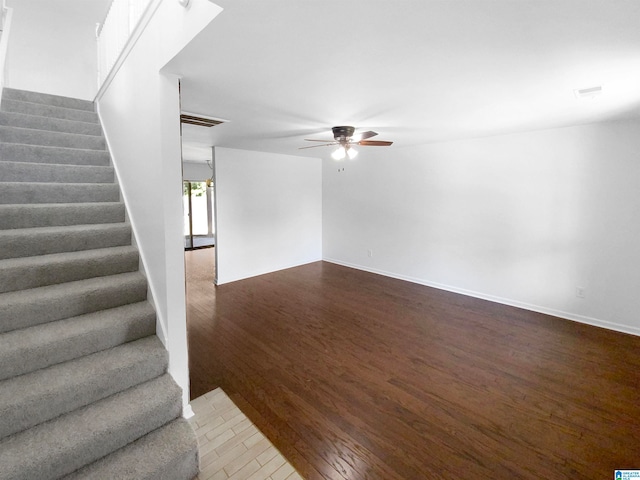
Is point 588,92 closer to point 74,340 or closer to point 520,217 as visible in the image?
point 520,217

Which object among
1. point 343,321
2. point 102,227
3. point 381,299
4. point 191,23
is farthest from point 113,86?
point 381,299

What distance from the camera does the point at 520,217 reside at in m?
3.99

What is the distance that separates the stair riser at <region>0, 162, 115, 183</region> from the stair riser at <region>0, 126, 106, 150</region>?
0.47m

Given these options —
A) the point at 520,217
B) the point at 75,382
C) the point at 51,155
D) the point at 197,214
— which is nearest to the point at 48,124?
the point at 51,155

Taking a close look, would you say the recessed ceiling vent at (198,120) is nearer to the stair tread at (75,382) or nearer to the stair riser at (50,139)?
the stair riser at (50,139)

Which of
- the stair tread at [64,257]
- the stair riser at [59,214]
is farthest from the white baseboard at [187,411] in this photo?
the stair riser at [59,214]

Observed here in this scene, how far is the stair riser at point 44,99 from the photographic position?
3.31 metres

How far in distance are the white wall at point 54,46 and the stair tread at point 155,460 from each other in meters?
5.42

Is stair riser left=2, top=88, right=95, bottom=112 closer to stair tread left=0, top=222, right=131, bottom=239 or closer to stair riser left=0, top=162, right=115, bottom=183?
stair riser left=0, top=162, right=115, bottom=183

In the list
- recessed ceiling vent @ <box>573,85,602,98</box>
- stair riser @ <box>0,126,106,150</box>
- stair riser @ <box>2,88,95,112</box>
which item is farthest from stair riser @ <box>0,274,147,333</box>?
recessed ceiling vent @ <box>573,85,602,98</box>

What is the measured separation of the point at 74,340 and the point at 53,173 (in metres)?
1.85

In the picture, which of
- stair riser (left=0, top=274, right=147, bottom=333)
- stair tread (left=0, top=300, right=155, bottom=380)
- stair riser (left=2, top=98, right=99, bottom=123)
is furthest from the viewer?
stair riser (left=2, top=98, right=99, bottom=123)

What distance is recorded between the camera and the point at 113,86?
2.91m

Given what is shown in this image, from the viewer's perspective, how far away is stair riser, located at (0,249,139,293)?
1957mm
